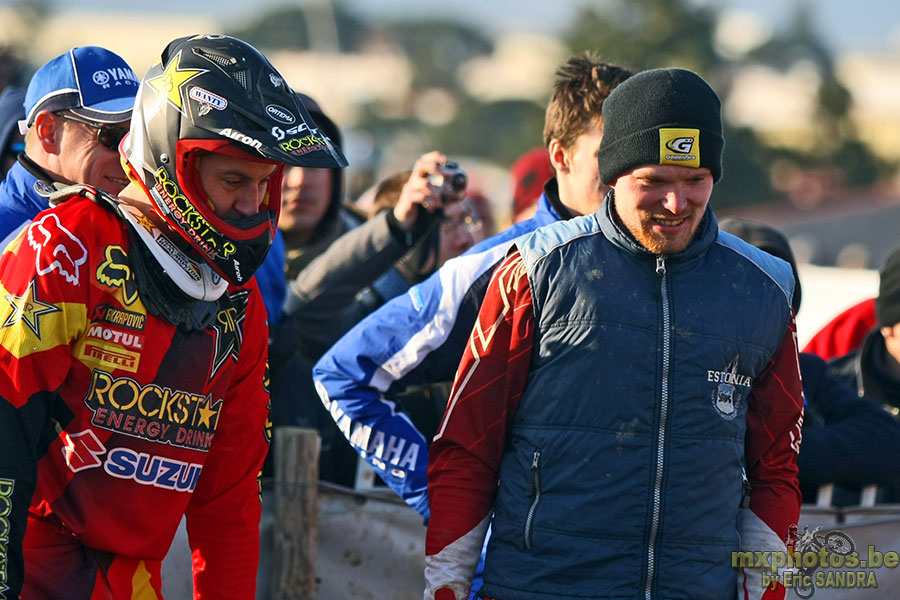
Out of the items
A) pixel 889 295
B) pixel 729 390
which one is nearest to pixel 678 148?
pixel 729 390

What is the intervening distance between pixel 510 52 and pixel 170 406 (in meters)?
118

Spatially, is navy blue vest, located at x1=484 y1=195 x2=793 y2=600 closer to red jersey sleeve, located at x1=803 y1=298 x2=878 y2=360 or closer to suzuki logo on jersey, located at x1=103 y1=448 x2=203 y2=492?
suzuki logo on jersey, located at x1=103 y1=448 x2=203 y2=492

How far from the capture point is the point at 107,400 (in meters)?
3.05

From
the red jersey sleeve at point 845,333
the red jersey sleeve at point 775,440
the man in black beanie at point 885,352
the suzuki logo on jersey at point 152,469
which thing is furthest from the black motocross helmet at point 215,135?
the red jersey sleeve at point 845,333

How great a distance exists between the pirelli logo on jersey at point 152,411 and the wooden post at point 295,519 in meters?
1.52

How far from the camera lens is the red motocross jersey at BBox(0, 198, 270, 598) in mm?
2859

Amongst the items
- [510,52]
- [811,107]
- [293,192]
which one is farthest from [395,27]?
[293,192]

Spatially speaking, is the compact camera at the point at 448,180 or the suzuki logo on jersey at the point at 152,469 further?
the compact camera at the point at 448,180

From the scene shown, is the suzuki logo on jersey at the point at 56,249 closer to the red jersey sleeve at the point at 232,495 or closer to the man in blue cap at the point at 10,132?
the red jersey sleeve at the point at 232,495

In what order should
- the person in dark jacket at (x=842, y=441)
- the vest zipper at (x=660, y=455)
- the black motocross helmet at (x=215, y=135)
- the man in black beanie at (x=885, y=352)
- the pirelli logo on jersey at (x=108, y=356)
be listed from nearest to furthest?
the pirelli logo on jersey at (x=108, y=356) < the black motocross helmet at (x=215, y=135) < the vest zipper at (x=660, y=455) < the person in dark jacket at (x=842, y=441) < the man in black beanie at (x=885, y=352)

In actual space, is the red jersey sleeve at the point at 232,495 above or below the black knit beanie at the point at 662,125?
below

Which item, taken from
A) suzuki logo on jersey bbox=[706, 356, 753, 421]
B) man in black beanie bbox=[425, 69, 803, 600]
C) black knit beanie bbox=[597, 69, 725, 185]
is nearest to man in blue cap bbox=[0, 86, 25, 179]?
man in black beanie bbox=[425, 69, 803, 600]

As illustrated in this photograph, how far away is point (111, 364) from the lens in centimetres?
304

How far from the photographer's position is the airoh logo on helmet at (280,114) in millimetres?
3176
